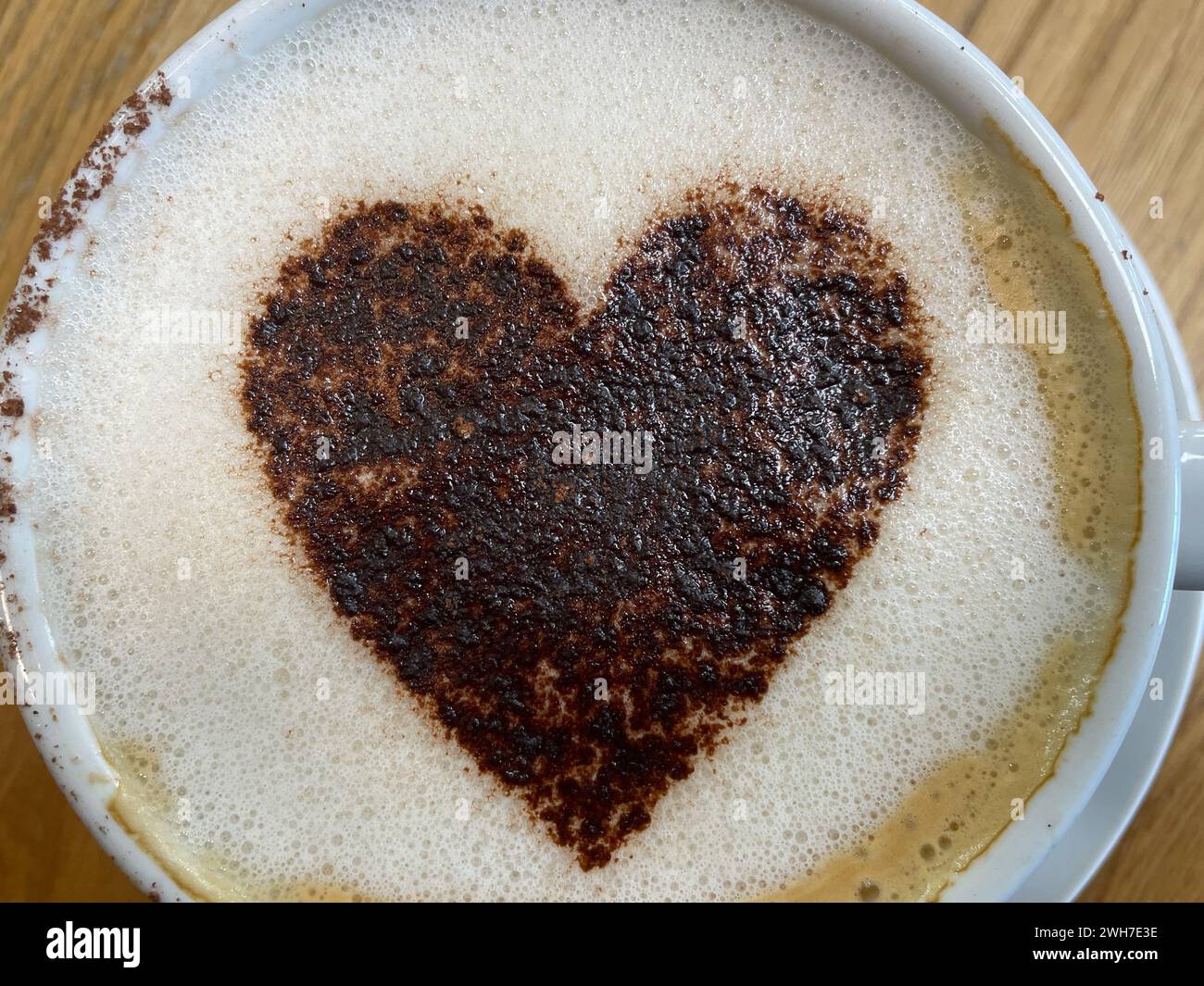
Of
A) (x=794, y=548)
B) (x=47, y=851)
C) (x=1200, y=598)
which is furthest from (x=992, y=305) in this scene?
(x=47, y=851)

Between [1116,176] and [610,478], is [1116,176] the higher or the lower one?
the higher one

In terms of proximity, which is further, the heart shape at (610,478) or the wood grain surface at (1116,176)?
the wood grain surface at (1116,176)

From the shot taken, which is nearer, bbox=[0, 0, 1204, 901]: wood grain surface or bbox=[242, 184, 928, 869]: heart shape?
bbox=[242, 184, 928, 869]: heart shape

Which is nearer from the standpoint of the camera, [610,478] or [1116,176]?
[610,478]

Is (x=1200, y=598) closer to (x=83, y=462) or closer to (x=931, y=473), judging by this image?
(x=931, y=473)
